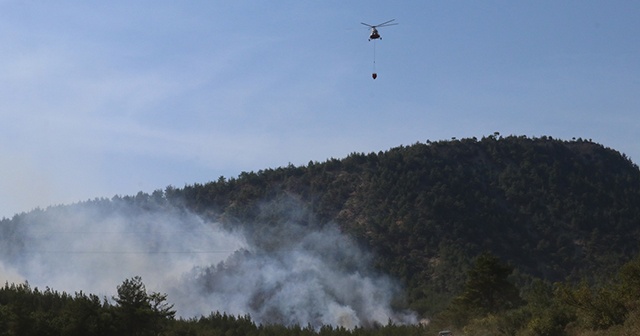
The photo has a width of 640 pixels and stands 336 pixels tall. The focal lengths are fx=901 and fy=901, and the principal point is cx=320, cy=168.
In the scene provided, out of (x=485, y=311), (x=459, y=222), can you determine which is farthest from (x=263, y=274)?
(x=485, y=311)

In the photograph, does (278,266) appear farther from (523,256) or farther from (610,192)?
(610,192)

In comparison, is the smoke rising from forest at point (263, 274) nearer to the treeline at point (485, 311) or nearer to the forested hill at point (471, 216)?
the forested hill at point (471, 216)

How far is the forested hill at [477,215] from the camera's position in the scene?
160625mm

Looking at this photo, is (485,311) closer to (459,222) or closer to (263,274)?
(459,222)

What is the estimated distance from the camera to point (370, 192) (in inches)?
7421

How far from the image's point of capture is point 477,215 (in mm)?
176500

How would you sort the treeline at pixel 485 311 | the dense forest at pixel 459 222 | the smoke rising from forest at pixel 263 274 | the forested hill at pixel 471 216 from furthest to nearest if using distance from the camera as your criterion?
the forested hill at pixel 471 216
the smoke rising from forest at pixel 263 274
the dense forest at pixel 459 222
the treeline at pixel 485 311

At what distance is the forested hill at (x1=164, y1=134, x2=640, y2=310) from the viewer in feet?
527

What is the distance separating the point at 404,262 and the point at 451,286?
18908 millimetres

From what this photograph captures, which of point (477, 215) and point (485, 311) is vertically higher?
point (477, 215)

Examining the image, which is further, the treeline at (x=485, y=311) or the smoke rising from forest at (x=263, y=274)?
the smoke rising from forest at (x=263, y=274)

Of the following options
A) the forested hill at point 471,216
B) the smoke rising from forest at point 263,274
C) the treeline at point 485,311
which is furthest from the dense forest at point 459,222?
the treeline at point 485,311

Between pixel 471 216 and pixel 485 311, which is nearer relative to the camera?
pixel 485 311

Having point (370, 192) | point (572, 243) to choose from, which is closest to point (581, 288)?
point (572, 243)
